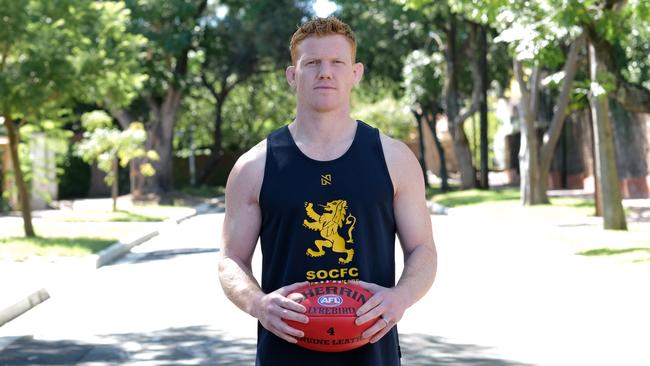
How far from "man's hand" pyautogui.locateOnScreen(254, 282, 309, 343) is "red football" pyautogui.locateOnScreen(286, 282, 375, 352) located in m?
0.02

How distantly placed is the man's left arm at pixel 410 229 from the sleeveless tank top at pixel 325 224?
0.12 ft

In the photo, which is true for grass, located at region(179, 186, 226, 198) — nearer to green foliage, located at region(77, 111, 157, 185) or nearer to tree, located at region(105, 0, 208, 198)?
tree, located at region(105, 0, 208, 198)

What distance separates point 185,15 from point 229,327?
1262 inches

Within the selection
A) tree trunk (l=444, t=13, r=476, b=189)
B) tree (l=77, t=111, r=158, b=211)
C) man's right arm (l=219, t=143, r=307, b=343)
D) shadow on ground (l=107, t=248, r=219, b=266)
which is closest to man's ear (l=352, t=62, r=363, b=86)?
man's right arm (l=219, t=143, r=307, b=343)

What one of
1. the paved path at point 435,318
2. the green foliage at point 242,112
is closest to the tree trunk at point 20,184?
the paved path at point 435,318

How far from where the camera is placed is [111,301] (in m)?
13.4

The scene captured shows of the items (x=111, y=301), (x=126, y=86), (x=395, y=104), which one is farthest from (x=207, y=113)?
(x=111, y=301)

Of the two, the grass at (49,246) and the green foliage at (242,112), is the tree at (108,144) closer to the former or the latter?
the grass at (49,246)

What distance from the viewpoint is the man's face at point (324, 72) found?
351cm

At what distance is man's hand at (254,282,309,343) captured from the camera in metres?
3.30

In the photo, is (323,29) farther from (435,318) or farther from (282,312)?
(435,318)

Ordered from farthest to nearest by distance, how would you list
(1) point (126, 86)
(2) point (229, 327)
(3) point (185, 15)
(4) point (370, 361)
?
(3) point (185, 15), (1) point (126, 86), (2) point (229, 327), (4) point (370, 361)

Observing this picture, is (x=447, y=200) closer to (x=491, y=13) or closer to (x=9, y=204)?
(x=9, y=204)

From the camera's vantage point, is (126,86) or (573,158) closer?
(126,86)
